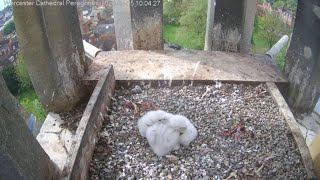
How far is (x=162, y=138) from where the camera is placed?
2.91 metres

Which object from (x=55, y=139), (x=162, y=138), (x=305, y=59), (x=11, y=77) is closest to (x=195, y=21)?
(x=11, y=77)

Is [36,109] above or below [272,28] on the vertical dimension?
below

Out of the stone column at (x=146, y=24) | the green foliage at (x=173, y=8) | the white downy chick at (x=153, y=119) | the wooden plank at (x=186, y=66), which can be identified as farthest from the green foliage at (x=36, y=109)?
the white downy chick at (x=153, y=119)

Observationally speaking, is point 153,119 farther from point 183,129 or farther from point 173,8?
point 173,8

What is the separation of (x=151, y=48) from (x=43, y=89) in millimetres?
1814

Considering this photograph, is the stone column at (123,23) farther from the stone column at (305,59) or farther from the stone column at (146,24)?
the stone column at (305,59)

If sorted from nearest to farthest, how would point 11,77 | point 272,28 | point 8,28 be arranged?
point 8,28
point 11,77
point 272,28

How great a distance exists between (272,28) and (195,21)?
16.8 ft

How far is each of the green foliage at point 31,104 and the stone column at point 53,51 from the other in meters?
10.9

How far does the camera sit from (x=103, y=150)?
3055 mm

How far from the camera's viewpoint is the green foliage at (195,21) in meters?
16.7

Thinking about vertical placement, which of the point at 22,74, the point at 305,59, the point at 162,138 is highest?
the point at 305,59

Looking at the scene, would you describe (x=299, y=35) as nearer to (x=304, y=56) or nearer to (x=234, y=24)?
(x=304, y=56)

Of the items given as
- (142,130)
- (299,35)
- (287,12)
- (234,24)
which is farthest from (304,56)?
(287,12)
